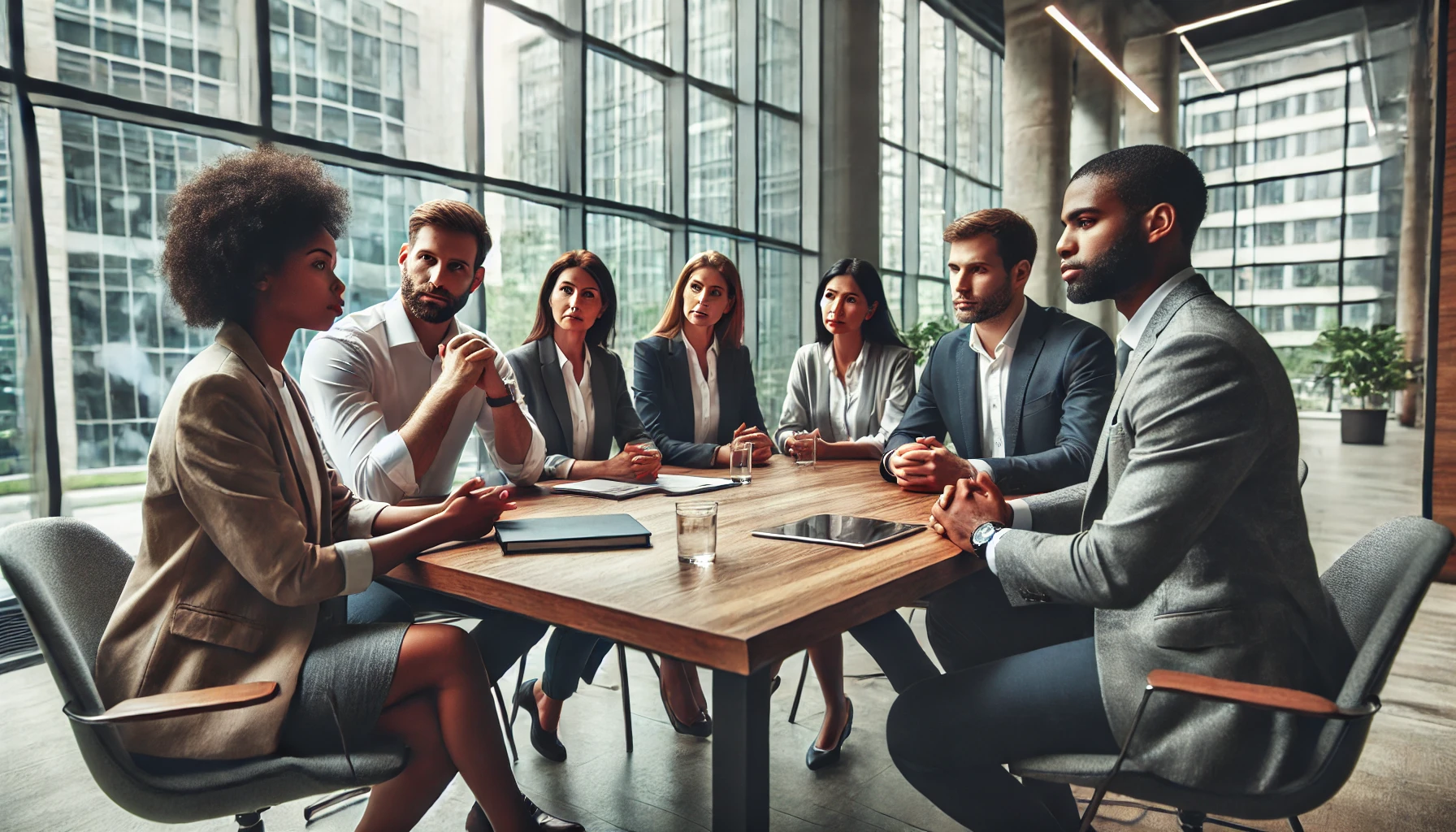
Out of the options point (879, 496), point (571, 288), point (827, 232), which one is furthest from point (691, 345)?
point (827, 232)

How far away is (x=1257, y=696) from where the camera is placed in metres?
1.08

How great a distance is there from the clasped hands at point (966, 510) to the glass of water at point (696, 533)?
46 centimetres

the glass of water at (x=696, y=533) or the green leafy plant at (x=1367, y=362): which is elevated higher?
the green leafy plant at (x=1367, y=362)

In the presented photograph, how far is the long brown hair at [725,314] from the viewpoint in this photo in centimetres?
335

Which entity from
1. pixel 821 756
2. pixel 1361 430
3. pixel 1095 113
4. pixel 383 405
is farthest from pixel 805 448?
pixel 1095 113

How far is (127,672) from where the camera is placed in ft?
4.03

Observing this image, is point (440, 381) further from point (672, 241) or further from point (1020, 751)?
point (672, 241)

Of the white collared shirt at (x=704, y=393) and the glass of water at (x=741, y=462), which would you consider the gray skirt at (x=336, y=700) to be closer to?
the glass of water at (x=741, y=462)

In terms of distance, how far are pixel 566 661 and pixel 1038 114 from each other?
7.84 metres

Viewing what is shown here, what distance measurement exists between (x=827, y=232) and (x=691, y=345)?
4526 mm

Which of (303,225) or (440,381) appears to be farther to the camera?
(440,381)

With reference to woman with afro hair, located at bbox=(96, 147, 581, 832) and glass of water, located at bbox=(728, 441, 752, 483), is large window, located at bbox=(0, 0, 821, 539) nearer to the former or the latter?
woman with afro hair, located at bbox=(96, 147, 581, 832)

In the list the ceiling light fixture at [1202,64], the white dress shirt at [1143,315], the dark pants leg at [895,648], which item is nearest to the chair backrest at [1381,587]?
the white dress shirt at [1143,315]

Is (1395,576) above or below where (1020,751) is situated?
above
